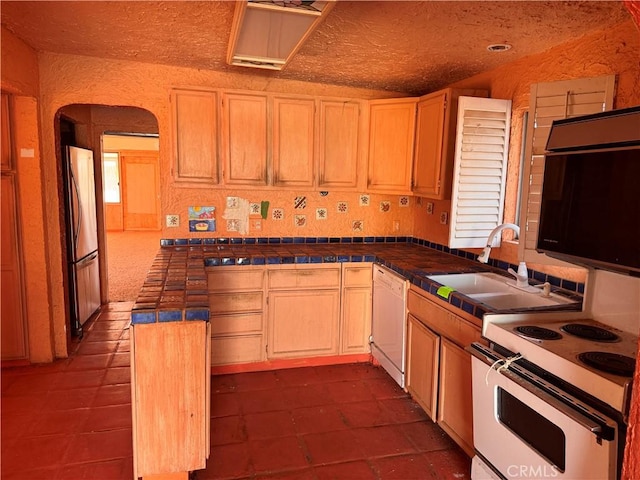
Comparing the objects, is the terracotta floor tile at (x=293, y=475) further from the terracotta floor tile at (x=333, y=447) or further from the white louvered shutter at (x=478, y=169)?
the white louvered shutter at (x=478, y=169)

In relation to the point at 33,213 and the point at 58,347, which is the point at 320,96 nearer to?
the point at 33,213

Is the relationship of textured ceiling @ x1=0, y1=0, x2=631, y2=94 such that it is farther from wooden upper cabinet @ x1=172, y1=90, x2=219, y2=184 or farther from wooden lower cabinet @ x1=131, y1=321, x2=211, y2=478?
wooden lower cabinet @ x1=131, y1=321, x2=211, y2=478

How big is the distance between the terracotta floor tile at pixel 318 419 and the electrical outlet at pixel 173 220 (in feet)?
6.00

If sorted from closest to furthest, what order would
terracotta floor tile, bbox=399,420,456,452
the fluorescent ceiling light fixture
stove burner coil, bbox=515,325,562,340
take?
stove burner coil, bbox=515,325,562,340
the fluorescent ceiling light fixture
terracotta floor tile, bbox=399,420,456,452

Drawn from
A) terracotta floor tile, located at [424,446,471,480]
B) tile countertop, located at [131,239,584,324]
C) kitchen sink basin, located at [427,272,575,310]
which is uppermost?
tile countertop, located at [131,239,584,324]

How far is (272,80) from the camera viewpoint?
3604 mm

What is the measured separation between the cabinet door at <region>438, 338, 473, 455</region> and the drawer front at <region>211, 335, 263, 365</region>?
1.44m

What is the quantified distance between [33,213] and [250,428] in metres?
2.25

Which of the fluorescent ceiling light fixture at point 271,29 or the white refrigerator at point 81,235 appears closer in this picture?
the fluorescent ceiling light fixture at point 271,29

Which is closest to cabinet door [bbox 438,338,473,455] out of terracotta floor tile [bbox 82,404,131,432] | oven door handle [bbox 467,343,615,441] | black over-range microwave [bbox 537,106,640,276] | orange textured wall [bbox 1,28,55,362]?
oven door handle [bbox 467,343,615,441]

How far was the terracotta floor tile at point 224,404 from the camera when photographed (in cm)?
273

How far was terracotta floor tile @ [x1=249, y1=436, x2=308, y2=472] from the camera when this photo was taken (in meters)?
2.23

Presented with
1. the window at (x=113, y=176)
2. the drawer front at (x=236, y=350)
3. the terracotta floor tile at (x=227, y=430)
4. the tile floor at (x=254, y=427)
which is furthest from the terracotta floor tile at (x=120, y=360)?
the window at (x=113, y=176)

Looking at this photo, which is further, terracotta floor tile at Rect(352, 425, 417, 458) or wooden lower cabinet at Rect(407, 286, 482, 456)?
terracotta floor tile at Rect(352, 425, 417, 458)
